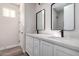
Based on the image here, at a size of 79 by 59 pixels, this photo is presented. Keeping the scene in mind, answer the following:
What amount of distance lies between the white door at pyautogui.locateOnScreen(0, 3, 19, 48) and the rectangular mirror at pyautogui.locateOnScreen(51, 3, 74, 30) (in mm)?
2589

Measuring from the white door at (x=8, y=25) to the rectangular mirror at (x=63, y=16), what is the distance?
259 centimetres

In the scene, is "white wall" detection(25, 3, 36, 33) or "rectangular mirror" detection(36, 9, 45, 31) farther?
"white wall" detection(25, 3, 36, 33)

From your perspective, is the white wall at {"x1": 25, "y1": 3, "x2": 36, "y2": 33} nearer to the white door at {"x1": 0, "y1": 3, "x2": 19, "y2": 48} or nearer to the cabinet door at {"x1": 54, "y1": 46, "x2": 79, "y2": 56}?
the white door at {"x1": 0, "y1": 3, "x2": 19, "y2": 48}

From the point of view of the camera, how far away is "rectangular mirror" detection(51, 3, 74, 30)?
1.49 metres

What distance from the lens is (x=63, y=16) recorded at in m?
1.69

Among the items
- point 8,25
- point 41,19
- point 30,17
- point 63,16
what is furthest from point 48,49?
point 8,25

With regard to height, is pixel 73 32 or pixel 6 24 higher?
pixel 6 24

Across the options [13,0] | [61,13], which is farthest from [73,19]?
[13,0]

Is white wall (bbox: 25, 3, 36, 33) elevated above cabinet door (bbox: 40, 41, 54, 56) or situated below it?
above

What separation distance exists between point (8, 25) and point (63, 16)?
2997 millimetres

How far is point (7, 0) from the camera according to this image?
1010 millimetres

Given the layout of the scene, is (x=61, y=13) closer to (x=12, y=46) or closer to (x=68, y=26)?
(x=68, y=26)

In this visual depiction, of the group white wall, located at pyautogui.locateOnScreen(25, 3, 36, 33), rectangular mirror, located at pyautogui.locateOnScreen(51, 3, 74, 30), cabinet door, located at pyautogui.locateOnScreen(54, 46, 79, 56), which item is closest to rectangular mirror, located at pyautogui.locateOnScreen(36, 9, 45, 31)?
white wall, located at pyautogui.locateOnScreen(25, 3, 36, 33)

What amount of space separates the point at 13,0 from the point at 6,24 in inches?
117
